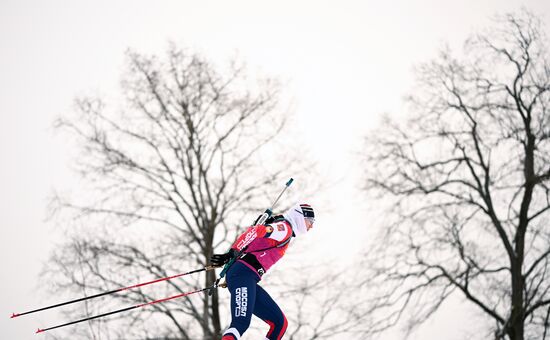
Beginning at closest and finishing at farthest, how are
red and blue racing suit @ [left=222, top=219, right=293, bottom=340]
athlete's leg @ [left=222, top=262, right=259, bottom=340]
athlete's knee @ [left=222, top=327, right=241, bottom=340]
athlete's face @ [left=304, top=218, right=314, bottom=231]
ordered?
athlete's knee @ [left=222, top=327, right=241, bottom=340] < athlete's leg @ [left=222, top=262, right=259, bottom=340] < red and blue racing suit @ [left=222, top=219, right=293, bottom=340] < athlete's face @ [left=304, top=218, right=314, bottom=231]

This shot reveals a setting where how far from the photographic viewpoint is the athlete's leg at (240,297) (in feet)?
19.3

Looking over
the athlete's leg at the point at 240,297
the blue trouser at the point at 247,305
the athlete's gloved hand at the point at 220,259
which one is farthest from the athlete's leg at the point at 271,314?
the athlete's gloved hand at the point at 220,259

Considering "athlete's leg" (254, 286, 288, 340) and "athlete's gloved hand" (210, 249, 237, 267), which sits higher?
"athlete's gloved hand" (210, 249, 237, 267)

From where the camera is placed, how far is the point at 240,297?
6.07 meters

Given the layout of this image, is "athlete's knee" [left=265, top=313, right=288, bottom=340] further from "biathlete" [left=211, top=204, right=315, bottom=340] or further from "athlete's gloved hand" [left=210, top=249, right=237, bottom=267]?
"athlete's gloved hand" [left=210, top=249, right=237, bottom=267]

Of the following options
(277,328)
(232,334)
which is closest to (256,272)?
(277,328)

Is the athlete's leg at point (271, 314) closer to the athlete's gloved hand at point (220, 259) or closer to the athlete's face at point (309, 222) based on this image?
the athlete's gloved hand at point (220, 259)

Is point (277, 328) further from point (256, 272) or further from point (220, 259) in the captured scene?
point (220, 259)

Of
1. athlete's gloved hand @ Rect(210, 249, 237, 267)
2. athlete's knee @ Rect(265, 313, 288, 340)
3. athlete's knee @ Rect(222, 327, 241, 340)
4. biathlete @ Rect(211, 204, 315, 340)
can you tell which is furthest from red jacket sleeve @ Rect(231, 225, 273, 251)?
athlete's knee @ Rect(265, 313, 288, 340)

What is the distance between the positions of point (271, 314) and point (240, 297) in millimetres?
555

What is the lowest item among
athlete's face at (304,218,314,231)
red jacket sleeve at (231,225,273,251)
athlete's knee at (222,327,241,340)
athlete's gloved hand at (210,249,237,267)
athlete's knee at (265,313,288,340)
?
athlete's knee at (222,327,241,340)

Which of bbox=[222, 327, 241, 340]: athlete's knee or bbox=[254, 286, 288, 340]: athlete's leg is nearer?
bbox=[222, 327, 241, 340]: athlete's knee

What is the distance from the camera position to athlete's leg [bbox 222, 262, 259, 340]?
5883mm

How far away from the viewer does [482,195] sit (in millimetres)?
13742
